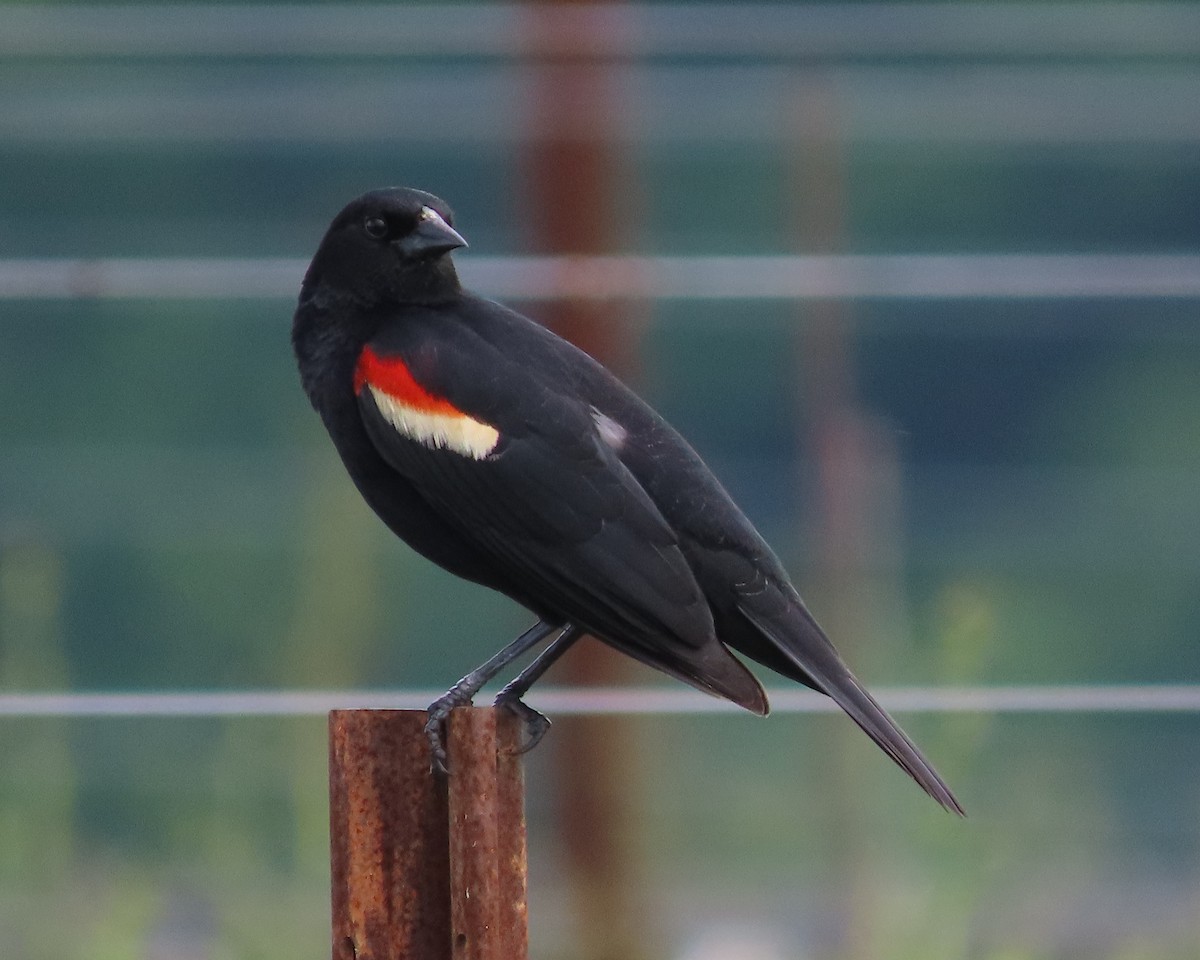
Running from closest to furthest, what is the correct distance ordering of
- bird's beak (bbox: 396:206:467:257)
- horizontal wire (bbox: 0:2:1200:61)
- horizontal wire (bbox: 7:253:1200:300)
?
bird's beak (bbox: 396:206:467:257) → horizontal wire (bbox: 7:253:1200:300) → horizontal wire (bbox: 0:2:1200:61)

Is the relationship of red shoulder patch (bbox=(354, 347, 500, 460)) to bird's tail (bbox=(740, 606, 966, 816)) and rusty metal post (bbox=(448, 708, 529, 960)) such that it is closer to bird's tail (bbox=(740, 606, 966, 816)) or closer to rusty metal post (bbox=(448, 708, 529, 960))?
bird's tail (bbox=(740, 606, 966, 816))

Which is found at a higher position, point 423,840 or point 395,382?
point 395,382

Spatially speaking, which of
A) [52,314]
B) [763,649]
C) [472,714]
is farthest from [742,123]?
[472,714]

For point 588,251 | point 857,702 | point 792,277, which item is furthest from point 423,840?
point 792,277

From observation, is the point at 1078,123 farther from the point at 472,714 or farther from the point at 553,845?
the point at 472,714

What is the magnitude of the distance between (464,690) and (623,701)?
1.94 meters

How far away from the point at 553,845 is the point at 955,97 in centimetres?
214

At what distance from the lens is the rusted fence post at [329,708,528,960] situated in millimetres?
2154

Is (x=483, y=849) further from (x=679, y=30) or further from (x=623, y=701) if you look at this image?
(x=679, y=30)

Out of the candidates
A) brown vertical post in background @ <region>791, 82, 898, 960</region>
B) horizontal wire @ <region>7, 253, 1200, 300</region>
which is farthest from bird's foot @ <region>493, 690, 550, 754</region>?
horizontal wire @ <region>7, 253, 1200, 300</region>

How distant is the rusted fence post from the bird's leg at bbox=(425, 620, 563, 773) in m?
0.03

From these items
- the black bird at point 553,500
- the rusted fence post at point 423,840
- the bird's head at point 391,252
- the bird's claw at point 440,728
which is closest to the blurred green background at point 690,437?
the bird's head at point 391,252

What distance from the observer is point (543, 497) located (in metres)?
2.61

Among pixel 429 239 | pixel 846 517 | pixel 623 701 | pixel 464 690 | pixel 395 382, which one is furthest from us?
pixel 846 517
